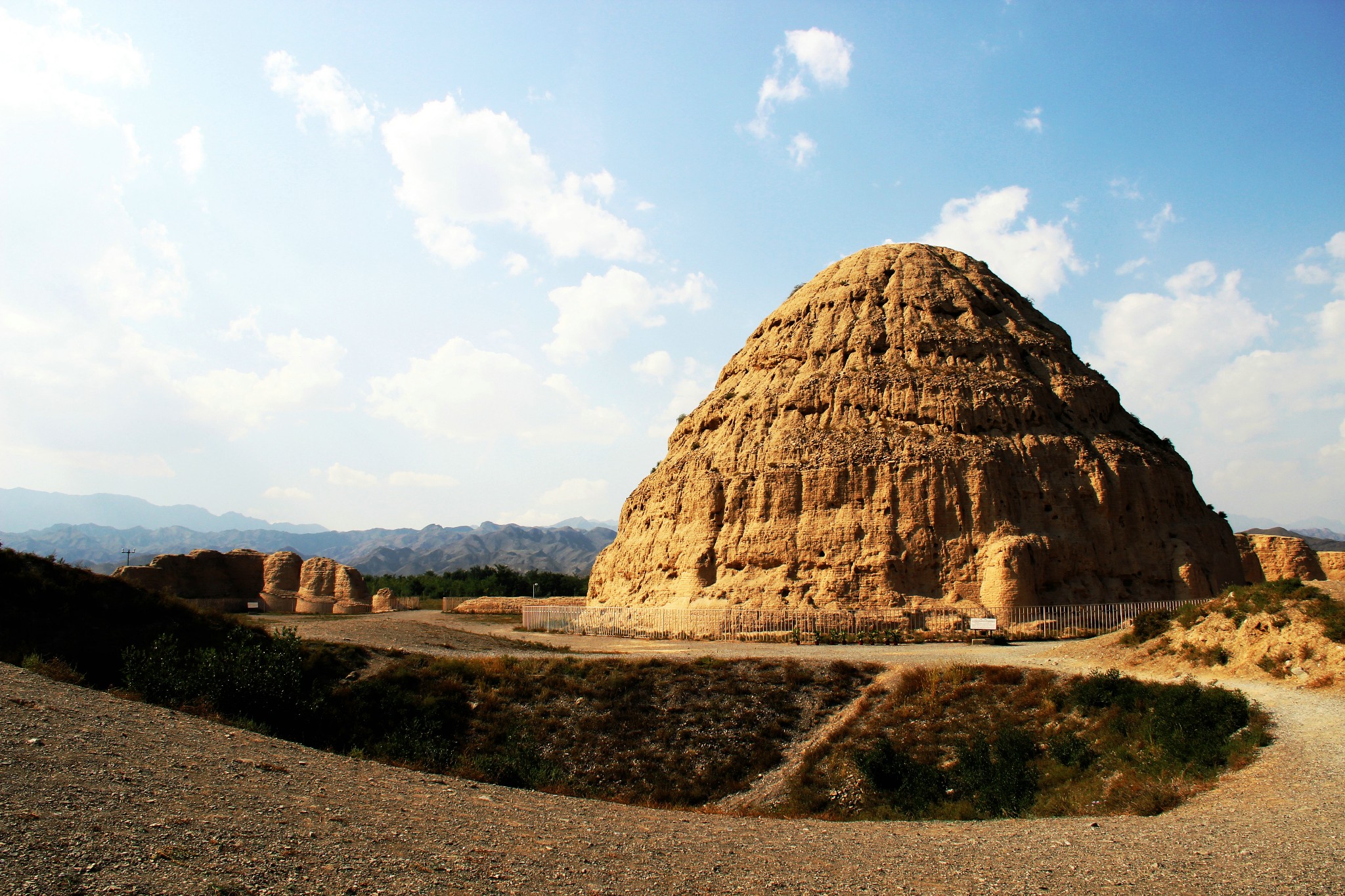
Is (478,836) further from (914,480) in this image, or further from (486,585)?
(486,585)

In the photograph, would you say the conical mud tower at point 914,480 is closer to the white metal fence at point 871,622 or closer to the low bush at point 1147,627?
the white metal fence at point 871,622

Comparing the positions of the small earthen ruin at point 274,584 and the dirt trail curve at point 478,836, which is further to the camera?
the small earthen ruin at point 274,584

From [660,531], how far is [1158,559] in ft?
59.9

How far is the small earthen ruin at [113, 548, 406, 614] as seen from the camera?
140ft

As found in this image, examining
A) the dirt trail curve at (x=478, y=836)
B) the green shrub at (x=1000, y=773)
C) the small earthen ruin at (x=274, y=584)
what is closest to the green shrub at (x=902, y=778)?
the green shrub at (x=1000, y=773)

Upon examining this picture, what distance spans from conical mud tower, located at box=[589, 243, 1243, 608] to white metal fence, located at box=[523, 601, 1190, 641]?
0.55m

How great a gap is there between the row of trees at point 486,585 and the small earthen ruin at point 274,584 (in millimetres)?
13093

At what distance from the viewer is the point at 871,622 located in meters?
25.4

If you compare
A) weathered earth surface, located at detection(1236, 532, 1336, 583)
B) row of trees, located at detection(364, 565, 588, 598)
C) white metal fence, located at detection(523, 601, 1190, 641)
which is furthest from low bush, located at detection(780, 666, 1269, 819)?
row of trees, located at detection(364, 565, 588, 598)

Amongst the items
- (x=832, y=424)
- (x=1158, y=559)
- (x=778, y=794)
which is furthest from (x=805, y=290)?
(x=778, y=794)

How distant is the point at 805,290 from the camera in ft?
121

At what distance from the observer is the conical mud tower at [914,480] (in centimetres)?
2650

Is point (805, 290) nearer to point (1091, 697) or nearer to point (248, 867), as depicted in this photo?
point (1091, 697)

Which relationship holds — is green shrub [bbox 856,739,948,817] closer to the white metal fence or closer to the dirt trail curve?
the dirt trail curve
